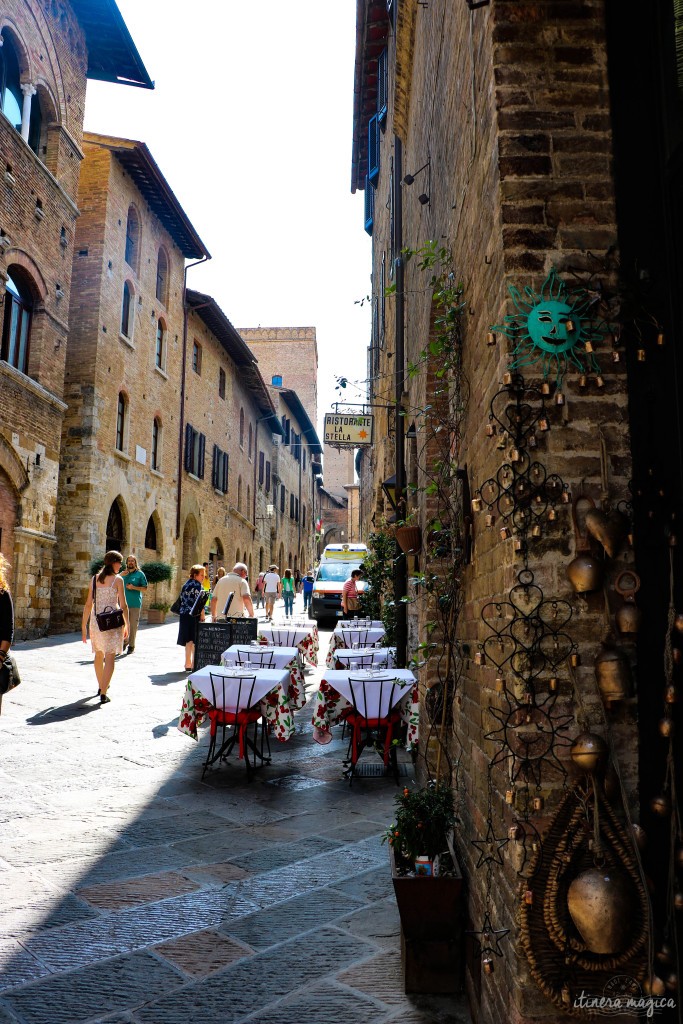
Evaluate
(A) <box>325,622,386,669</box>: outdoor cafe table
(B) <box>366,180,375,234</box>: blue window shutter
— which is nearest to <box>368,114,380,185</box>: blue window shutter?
(B) <box>366,180,375,234</box>: blue window shutter

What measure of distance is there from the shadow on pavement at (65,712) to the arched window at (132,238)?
12.5 metres

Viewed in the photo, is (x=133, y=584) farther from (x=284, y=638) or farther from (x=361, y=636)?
(x=361, y=636)

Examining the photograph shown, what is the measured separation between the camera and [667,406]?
2.10 meters

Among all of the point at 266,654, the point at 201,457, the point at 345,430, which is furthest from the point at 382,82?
the point at 201,457

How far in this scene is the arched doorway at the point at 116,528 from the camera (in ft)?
53.4

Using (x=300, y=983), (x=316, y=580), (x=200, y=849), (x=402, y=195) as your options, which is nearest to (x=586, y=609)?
(x=300, y=983)

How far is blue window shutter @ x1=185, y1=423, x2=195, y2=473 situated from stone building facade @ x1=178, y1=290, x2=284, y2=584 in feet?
0.09

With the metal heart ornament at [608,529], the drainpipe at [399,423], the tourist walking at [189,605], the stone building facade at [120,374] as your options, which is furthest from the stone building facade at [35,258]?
the metal heart ornament at [608,529]

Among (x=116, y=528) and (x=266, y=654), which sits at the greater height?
(x=116, y=528)

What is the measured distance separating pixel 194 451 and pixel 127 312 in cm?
511

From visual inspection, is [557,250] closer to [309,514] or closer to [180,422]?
[180,422]

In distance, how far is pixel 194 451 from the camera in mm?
21531

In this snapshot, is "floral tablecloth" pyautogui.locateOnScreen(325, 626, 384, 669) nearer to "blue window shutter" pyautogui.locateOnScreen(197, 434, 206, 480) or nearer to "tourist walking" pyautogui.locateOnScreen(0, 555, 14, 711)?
"tourist walking" pyautogui.locateOnScreen(0, 555, 14, 711)

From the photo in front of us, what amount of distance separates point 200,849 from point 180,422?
17.2m
